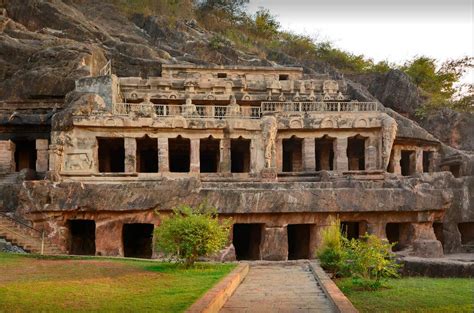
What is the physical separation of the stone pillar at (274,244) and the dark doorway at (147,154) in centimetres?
831

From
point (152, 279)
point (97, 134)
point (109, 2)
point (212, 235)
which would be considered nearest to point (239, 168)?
point (97, 134)

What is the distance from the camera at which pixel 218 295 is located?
821cm

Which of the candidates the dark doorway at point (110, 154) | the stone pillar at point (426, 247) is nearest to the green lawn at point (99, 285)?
the stone pillar at point (426, 247)

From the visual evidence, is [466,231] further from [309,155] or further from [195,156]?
[195,156]

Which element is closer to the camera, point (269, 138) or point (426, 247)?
point (426, 247)

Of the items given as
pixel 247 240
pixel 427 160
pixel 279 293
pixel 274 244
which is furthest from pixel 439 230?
pixel 279 293

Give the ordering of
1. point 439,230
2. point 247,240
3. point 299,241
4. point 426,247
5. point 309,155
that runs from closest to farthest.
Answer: point 426,247, point 299,241, point 439,230, point 247,240, point 309,155

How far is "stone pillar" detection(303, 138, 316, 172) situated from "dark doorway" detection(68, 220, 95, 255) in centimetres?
1079

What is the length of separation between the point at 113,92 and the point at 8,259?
13.2m

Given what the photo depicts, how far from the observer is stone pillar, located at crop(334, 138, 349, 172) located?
24.5 m

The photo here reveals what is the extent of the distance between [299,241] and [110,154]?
1194 centimetres

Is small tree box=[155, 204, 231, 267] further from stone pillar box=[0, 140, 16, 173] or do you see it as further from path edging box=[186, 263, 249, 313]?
stone pillar box=[0, 140, 16, 173]

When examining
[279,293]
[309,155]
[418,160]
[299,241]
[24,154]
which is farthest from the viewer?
[24,154]

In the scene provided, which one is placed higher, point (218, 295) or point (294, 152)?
point (294, 152)
